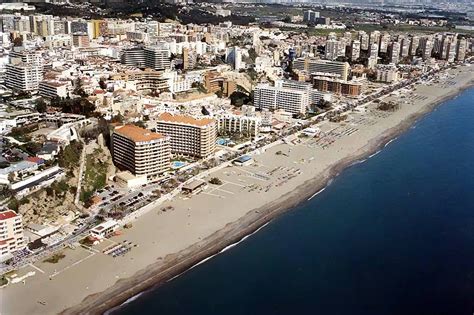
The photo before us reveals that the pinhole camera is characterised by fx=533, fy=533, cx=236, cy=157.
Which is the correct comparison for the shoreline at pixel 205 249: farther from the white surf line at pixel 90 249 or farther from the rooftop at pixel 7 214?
the rooftop at pixel 7 214

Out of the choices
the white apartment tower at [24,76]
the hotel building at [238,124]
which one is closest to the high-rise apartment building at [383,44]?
the hotel building at [238,124]

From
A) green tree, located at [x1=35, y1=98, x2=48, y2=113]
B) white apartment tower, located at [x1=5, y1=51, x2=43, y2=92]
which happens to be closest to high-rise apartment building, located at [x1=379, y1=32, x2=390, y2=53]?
white apartment tower, located at [x1=5, y1=51, x2=43, y2=92]

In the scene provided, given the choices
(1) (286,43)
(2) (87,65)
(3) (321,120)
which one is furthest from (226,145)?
(1) (286,43)

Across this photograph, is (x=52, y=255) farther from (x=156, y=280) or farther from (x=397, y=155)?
(x=397, y=155)

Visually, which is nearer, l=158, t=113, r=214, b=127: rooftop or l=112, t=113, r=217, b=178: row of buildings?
l=112, t=113, r=217, b=178: row of buildings

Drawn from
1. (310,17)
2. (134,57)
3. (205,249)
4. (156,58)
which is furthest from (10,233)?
(310,17)

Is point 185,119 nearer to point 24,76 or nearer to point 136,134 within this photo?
point 136,134

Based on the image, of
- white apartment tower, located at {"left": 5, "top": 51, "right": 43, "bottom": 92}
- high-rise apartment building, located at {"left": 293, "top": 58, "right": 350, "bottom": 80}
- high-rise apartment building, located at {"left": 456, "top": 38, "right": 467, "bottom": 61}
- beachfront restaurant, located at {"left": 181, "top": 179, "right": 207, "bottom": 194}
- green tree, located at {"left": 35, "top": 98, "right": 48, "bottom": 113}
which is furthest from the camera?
high-rise apartment building, located at {"left": 456, "top": 38, "right": 467, "bottom": 61}

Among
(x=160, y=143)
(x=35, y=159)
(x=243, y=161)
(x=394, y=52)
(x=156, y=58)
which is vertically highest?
(x=156, y=58)

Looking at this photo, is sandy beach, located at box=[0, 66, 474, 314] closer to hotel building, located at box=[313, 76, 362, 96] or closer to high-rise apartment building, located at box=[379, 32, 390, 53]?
hotel building, located at box=[313, 76, 362, 96]
